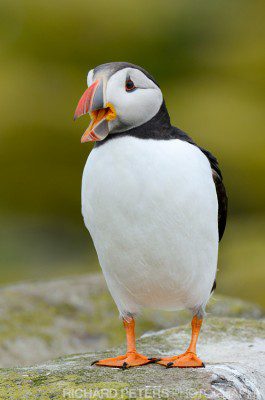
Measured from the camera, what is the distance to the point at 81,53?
91.9 feet

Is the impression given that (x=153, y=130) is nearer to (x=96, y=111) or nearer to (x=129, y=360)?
(x=96, y=111)

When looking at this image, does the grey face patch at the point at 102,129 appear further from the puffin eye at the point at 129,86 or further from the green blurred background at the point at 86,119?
the green blurred background at the point at 86,119

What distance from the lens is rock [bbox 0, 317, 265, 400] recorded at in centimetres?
623

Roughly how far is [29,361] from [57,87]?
17.0m

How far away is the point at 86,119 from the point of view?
74.6ft

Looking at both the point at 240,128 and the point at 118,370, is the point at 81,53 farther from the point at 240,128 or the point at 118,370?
the point at 118,370

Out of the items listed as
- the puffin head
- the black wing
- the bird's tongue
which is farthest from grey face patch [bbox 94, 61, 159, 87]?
the black wing

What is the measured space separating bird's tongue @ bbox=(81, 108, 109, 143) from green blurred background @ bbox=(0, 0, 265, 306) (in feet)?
→ 31.1

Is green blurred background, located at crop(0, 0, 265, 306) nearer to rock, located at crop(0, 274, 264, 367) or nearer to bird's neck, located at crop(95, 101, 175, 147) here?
rock, located at crop(0, 274, 264, 367)

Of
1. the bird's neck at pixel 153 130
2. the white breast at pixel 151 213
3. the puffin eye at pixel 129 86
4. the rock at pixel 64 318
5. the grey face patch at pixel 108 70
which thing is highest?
the grey face patch at pixel 108 70

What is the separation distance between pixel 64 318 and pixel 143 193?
3.83 m

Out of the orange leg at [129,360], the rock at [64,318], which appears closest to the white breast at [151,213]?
the orange leg at [129,360]

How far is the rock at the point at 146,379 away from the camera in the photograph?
6230 mm

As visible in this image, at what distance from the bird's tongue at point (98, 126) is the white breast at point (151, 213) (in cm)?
14
